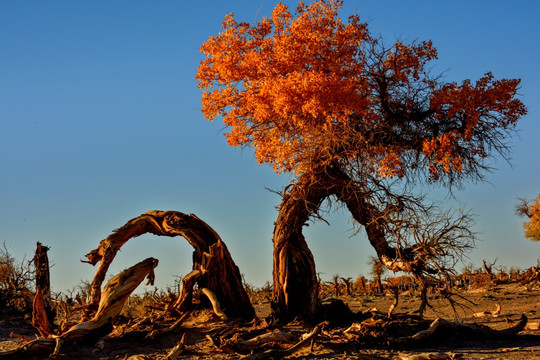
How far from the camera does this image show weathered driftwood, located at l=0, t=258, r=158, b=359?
1155 cm

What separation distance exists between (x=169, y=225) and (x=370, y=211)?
17.3 feet

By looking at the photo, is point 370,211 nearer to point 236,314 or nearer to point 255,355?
point 236,314

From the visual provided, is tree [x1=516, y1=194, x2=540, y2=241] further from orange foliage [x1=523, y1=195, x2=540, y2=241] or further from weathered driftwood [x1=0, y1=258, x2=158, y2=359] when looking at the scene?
weathered driftwood [x1=0, y1=258, x2=158, y2=359]

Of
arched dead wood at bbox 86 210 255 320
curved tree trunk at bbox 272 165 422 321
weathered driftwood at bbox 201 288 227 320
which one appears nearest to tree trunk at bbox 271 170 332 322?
curved tree trunk at bbox 272 165 422 321

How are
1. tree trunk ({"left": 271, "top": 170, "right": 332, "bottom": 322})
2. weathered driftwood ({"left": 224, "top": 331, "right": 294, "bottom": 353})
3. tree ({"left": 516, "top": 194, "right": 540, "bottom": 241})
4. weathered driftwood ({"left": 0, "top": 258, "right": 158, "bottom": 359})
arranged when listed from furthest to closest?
tree ({"left": 516, "top": 194, "right": 540, "bottom": 241}) < tree trunk ({"left": 271, "top": 170, "right": 332, "bottom": 322}) < weathered driftwood ({"left": 0, "top": 258, "right": 158, "bottom": 359}) < weathered driftwood ({"left": 224, "top": 331, "right": 294, "bottom": 353})

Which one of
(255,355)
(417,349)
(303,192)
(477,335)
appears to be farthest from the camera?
(303,192)

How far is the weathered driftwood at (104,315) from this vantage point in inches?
455

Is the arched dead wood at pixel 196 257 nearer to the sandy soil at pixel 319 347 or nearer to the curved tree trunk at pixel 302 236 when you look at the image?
the sandy soil at pixel 319 347

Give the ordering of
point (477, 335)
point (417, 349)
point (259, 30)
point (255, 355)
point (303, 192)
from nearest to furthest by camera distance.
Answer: point (255, 355), point (417, 349), point (477, 335), point (303, 192), point (259, 30)

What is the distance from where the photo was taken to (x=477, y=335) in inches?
504

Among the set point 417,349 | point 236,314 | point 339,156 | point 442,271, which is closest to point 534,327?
point 442,271

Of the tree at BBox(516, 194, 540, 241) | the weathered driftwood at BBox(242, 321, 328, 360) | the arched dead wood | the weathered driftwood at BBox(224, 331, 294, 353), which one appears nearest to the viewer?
the weathered driftwood at BBox(242, 321, 328, 360)

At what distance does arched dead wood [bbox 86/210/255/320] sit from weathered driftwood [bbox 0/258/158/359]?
106 cm

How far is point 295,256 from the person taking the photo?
46.2ft
